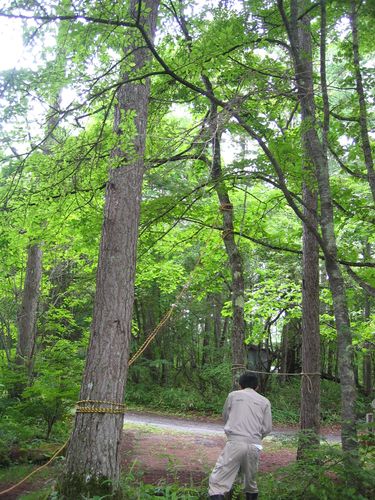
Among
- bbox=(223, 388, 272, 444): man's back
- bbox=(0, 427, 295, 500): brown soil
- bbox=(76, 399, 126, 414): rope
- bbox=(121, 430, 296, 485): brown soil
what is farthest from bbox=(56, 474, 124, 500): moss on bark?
bbox=(121, 430, 296, 485): brown soil

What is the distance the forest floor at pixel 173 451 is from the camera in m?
6.27

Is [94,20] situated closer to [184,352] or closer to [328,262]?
[328,262]

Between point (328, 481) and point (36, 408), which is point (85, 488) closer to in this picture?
point (328, 481)

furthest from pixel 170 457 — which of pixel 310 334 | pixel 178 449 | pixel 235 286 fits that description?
pixel 235 286

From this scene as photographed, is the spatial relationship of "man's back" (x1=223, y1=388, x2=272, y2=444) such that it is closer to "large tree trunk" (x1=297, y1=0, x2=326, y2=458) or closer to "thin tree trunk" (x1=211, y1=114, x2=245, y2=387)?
"thin tree trunk" (x1=211, y1=114, x2=245, y2=387)

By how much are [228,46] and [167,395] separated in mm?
15743

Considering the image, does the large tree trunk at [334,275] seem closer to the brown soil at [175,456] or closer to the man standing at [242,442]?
the man standing at [242,442]

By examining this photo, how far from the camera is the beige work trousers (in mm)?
4930

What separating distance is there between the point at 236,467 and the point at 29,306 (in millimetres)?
7988

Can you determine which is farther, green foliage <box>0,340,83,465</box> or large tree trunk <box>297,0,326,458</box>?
green foliage <box>0,340,83,465</box>


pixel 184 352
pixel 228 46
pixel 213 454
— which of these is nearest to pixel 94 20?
pixel 228 46

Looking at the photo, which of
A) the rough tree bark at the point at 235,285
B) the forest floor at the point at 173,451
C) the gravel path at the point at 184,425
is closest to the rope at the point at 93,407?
the forest floor at the point at 173,451

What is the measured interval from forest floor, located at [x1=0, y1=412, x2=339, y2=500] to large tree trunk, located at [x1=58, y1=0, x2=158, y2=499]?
582 mm

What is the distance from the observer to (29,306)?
11.5 meters
